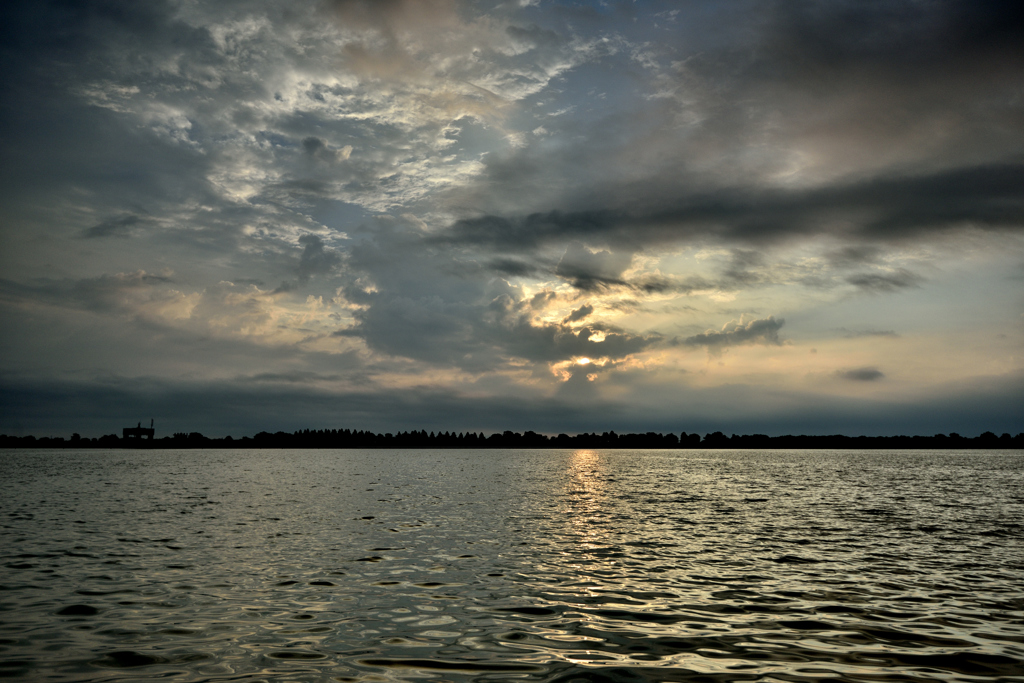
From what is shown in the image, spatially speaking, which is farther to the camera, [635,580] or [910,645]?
[635,580]

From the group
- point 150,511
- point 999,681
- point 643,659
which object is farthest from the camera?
point 150,511

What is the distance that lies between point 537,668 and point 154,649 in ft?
29.9

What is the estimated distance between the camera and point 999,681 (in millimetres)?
12203

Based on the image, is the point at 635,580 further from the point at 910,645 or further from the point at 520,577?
the point at 910,645

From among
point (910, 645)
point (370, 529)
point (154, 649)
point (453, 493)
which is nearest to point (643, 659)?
point (910, 645)

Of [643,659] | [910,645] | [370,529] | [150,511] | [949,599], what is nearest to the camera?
[643,659]

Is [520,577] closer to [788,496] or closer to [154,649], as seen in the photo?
[154,649]

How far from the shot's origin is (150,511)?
44406 mm

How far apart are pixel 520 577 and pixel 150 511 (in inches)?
1410

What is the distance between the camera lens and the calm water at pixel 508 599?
13.0 m

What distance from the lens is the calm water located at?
1301 cm

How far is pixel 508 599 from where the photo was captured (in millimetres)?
18984

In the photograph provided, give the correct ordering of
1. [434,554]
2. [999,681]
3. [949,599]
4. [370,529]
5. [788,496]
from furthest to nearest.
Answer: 1. [788,496]
2. [370,529]
3. [434,554]
4. [949,599]
5. [999,681]

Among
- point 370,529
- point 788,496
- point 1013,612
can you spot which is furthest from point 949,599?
point 788,496
